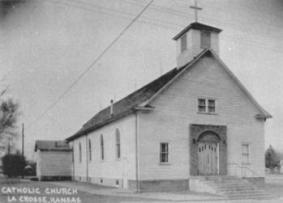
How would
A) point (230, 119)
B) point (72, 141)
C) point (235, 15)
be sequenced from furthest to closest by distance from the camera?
point (72, 141) → point (230, 119) → point (235, 15)

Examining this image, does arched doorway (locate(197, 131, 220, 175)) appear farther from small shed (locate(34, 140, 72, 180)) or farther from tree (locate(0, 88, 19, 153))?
small shed (locate(34, 140, 72, 180))

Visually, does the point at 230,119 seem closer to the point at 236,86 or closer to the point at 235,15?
the point at 236,86

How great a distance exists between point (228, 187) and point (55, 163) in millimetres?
23377

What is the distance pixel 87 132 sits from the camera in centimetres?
3028

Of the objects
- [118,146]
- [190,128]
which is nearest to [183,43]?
[190,128]

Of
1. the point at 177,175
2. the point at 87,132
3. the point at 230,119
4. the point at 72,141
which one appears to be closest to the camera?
the point at 177,175

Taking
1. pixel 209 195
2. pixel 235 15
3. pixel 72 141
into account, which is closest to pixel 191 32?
pixel 235 15

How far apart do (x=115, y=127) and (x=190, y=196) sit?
23.7ft

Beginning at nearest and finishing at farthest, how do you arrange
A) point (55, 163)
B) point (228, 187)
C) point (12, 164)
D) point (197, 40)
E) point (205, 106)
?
point (228, 187)
point (205, 106)
point (197, 40)
point (12, 164)
point (55, 163)

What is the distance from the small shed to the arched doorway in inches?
780

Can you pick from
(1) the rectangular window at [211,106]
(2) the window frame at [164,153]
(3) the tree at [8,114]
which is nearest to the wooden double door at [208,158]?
(1) the rectangular window at [211,106]

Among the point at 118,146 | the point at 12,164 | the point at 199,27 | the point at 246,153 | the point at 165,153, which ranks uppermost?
the point at 199,27

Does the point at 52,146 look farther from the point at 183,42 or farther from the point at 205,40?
the point at 205,40

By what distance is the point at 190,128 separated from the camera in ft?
→ 70.8
